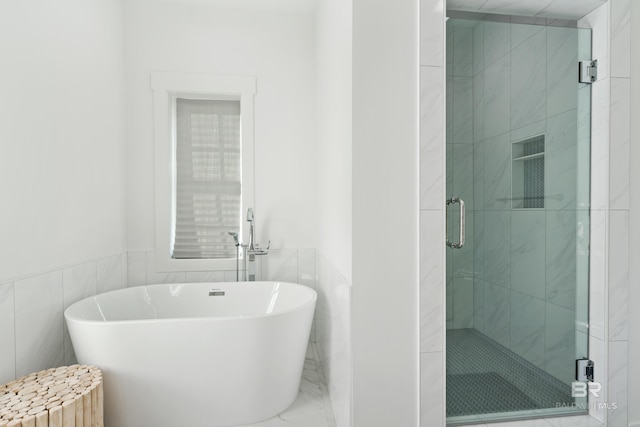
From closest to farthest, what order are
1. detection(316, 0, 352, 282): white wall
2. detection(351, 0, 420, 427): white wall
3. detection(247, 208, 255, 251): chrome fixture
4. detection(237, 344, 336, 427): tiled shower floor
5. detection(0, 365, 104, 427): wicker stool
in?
detection(0, 365, 104, 427): wicker stool → detection(351, 0, 420, 427): white wall → detection(316, 0, 352, 282): white wall → detection(237, 344, 336, 427): tiled shower floor → detection(247, 208, 255, 251): chrome fixture

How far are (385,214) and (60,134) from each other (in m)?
1.86

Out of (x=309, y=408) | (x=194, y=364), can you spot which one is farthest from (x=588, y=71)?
(x=194, y=364)

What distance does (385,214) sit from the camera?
1.74 metres

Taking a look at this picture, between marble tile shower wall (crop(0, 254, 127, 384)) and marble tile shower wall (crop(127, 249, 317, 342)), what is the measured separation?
0.44 metres

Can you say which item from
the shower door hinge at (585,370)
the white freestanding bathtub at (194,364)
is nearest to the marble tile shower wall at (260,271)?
the white freestanding bathtub at (194,364)

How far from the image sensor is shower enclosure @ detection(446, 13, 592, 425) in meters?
1.85

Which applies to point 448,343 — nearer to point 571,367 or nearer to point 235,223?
Answer: point 571,367

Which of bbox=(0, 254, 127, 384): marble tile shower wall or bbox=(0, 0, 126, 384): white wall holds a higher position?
bbox=(0, 0, 126, 384): white wall

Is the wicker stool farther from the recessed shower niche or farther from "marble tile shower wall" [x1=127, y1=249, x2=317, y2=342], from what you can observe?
the recessed shower niche

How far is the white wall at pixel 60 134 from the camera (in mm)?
1763

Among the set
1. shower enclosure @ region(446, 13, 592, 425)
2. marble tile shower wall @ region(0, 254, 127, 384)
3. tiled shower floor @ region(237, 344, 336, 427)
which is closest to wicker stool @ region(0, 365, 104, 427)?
marble tile shower wall @ region(0, 254, 127, 384)

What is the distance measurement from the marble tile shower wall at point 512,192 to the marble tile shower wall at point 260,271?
1460mm

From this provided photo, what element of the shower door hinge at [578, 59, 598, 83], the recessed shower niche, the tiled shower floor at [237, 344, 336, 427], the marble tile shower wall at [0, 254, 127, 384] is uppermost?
the shower door hinge at [578, 59, 598, 83]

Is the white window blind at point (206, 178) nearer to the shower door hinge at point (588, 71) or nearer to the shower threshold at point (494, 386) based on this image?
the shower threshold at point (494, 386)
